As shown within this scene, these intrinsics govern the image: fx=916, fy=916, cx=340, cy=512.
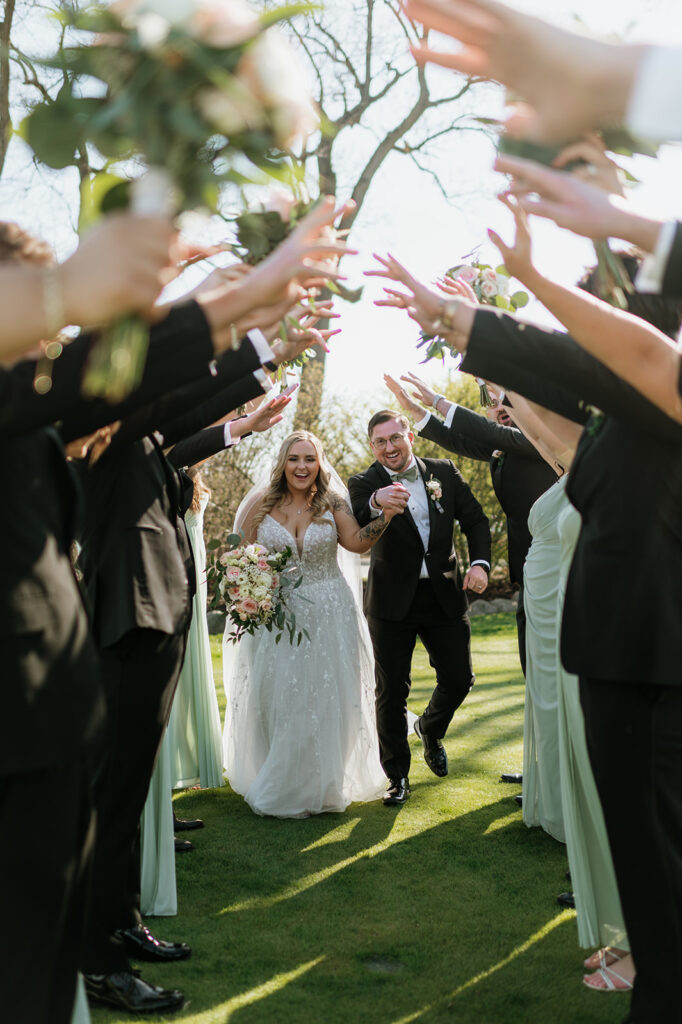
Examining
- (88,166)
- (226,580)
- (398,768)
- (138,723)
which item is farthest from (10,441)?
(398,768)

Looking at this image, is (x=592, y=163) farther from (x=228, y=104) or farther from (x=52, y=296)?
(x=52, y=296)

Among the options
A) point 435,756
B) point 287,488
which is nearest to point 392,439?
point 287,488

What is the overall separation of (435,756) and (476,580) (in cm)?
126

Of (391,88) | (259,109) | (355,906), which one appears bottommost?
(355,906)

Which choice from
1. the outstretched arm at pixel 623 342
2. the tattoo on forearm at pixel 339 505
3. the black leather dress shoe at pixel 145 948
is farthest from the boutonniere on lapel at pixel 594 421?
the tattoo on forearm at pixel 339 505

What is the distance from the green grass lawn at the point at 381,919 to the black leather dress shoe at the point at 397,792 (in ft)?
0.24

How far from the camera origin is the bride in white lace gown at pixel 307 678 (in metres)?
5.70

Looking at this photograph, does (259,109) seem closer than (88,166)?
Yes

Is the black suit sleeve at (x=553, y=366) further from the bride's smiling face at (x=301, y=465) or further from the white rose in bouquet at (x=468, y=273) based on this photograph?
the bride's smiling face at (x=301, y=465)

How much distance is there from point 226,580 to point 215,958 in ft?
7.55

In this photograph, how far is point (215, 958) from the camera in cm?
367

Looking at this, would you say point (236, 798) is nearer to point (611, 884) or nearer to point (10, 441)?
point (611, 884)

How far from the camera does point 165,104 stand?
1.75m

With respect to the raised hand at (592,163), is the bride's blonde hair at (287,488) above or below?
below
